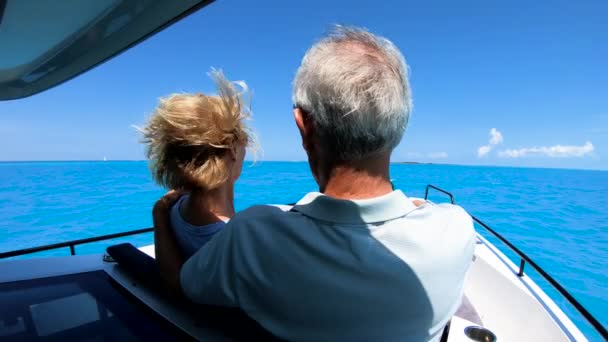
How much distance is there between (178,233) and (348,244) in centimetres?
71

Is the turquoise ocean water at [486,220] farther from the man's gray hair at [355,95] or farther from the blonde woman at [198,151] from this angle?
the man's gray hair at [355,95]

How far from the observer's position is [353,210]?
0.55 m

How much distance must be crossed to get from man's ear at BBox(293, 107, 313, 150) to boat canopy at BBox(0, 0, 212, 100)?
1.09 meters

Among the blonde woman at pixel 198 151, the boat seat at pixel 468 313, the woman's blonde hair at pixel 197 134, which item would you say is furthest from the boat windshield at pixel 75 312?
the boat seat at pixel 468 313

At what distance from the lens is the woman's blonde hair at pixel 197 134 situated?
980 millimetres

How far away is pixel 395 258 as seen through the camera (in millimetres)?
530

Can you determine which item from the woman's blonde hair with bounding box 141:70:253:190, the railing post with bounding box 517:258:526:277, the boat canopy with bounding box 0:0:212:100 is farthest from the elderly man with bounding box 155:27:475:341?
the railing post with bounding box 517:258:526:277

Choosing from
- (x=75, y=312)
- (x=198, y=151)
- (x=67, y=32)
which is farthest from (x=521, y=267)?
(x=67, y=32)

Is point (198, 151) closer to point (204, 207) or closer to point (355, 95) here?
point (204, 207)

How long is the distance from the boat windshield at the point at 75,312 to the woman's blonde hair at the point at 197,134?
0.49m

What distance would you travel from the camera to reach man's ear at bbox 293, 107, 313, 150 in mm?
606

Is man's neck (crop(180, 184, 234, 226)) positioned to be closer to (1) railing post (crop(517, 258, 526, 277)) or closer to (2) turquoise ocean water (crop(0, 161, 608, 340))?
(1) railing post (crop(517, 258, 526, 277))

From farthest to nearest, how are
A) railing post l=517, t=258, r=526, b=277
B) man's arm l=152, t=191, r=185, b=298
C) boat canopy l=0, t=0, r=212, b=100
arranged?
1. railing post l=517, t=258, r=526, b=277
2. boat canopy l=0, t=0, r=212, b=100
3. man's arm l=152, t=191, r=185, b=298

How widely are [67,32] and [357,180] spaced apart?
2056mm
